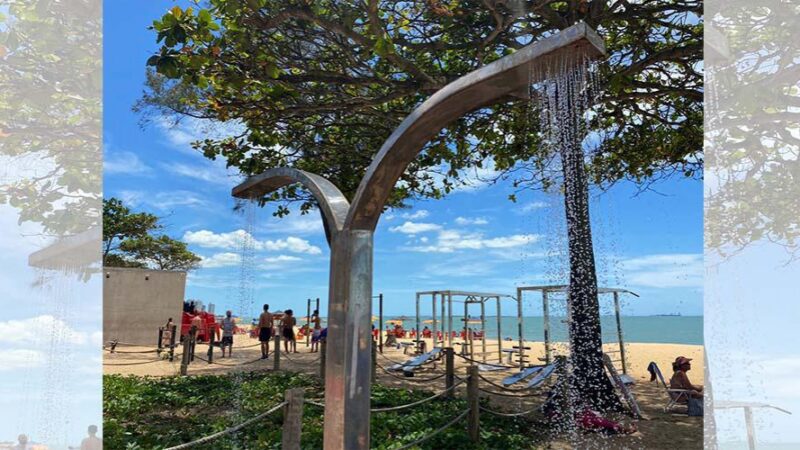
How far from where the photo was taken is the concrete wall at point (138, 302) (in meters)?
20.5

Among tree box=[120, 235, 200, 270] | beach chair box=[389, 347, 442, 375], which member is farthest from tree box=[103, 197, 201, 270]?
beach chair box=[389, 347, 442, 375]

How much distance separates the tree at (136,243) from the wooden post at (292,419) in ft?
72.9

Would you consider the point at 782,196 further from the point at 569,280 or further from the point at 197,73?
the point at 197,73

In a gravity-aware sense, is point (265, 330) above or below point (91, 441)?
above

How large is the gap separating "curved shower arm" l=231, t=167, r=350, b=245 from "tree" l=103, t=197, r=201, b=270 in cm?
2121

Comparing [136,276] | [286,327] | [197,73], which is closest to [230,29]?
[197,73]

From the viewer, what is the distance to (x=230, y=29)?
791cm

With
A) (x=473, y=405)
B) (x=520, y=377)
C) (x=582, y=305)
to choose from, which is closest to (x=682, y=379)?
(x=582, y=305)

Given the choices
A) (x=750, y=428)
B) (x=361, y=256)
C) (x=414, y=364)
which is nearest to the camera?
(x=361, y=256)

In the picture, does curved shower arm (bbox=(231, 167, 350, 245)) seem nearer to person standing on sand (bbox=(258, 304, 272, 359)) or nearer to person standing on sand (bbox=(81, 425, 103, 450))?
Result: person standing on sand (bbox=(81, 425, 103, 450))

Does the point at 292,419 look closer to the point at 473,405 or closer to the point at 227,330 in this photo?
the point at 473,405

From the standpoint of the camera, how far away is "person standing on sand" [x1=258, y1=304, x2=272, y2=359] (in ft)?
54.8

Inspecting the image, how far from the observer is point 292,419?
15.1ft

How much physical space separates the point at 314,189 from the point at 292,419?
178 cm
